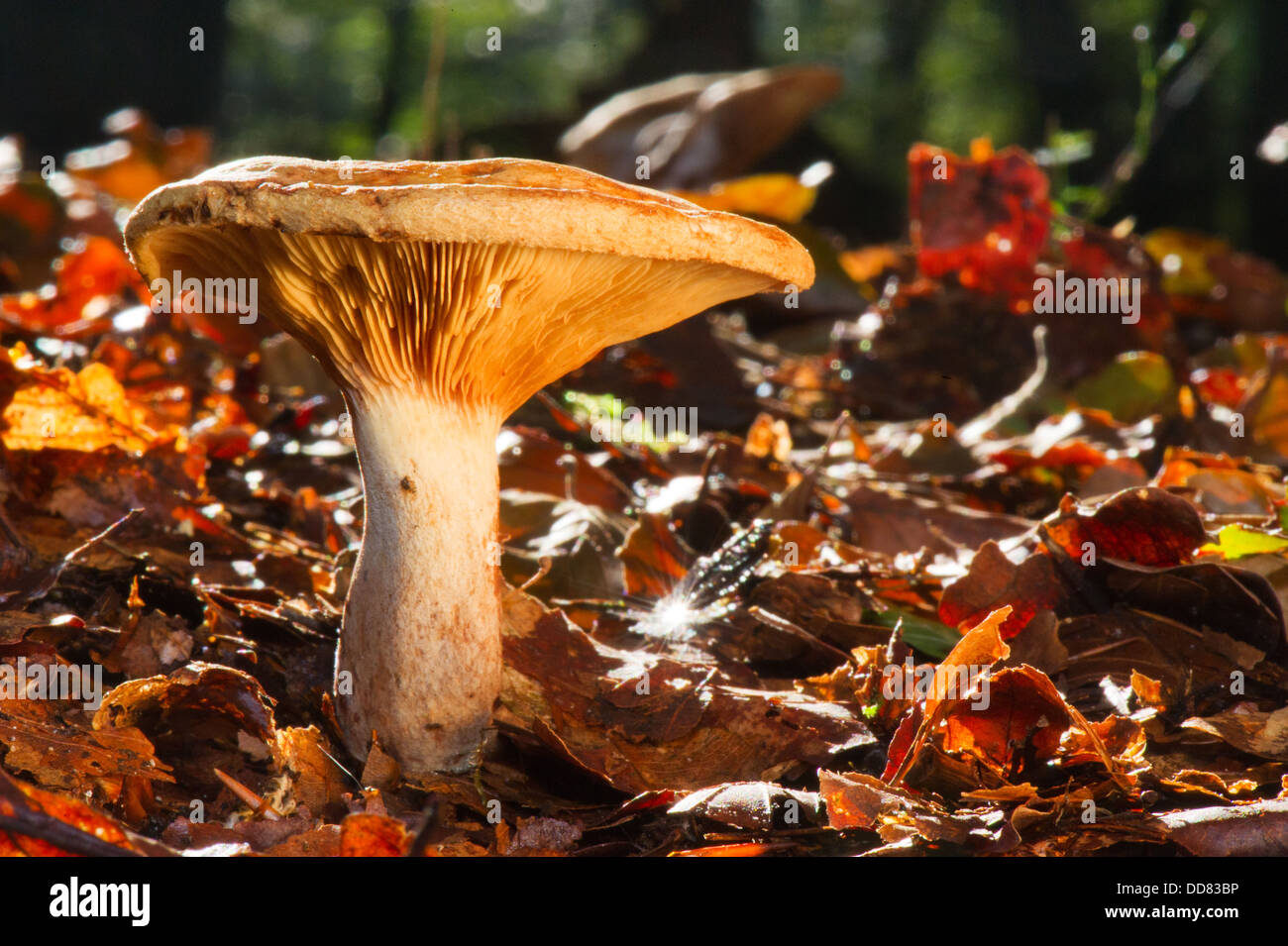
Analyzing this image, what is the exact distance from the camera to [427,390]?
6.55 ft

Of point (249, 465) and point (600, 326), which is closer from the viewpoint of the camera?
point (600, 326)

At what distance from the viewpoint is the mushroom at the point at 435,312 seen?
1.61m

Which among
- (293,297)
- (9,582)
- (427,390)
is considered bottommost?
(9,582)

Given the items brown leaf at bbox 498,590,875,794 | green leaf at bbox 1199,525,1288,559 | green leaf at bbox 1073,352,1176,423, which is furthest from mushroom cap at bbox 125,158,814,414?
Result: green leaf at bbox 1073,352,1176,423

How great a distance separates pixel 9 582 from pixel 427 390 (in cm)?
101

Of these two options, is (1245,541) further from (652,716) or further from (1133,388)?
(1133,388)

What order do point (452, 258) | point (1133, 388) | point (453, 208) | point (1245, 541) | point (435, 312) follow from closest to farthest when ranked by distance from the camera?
point (453, 208) → point (452, 258) → point (435, 312) → point (1245, 541) → point (1133, 388)

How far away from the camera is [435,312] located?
1850 mm

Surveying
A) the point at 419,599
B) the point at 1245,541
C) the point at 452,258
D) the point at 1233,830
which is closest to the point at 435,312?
the point at 452,258

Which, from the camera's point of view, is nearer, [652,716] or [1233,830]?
[1233,830]

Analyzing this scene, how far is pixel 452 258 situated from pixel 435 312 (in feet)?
0.53
